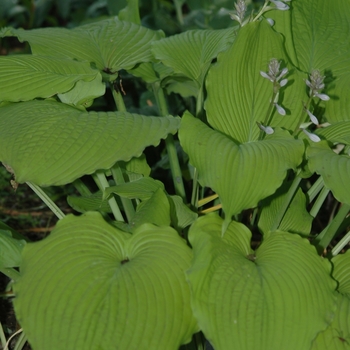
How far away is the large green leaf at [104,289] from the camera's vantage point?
993 millimetres

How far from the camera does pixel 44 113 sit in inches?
48.4

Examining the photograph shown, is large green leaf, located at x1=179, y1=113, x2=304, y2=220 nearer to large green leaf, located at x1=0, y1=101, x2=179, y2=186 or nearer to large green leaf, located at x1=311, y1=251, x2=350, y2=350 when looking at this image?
large green leaf, located at x1=0, y1=101, x2=179, y2=186

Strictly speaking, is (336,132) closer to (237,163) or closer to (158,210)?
(237,163)

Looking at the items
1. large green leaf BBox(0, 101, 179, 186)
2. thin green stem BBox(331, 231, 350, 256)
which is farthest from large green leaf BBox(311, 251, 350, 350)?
large green leaf BBox(0, 101, 179, 186)

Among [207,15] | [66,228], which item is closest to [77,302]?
[66,228]

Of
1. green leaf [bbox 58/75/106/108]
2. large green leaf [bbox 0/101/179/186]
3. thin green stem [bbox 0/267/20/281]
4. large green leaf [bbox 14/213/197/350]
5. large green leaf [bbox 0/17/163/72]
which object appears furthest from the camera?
large green leaf [bbox 0/17/163/72]

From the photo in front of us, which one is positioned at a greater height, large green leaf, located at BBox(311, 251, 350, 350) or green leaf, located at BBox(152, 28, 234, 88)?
green leaf, located at BBox(152, 28, 234, 88)

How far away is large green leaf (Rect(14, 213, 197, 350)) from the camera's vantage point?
0.99m

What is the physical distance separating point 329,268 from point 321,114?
0.54 m

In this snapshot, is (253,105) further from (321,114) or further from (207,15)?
(207,15)

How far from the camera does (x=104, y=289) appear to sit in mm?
1027

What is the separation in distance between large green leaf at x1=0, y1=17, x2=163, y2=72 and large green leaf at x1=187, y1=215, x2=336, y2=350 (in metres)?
0.58

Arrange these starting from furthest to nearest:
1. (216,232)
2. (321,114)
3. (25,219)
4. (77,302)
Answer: (25,219) → (321,114) → (216,232) → (77,302)

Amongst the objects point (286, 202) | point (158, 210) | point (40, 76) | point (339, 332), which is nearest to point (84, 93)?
point (40, 76)
